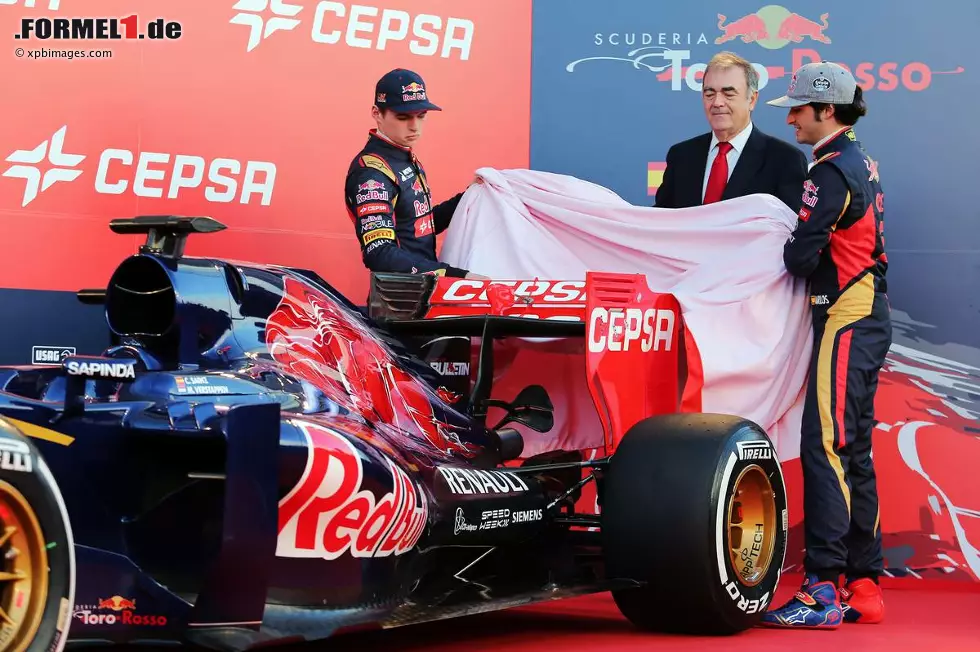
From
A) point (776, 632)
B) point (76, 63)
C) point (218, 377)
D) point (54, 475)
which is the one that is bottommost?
point (776, 632)

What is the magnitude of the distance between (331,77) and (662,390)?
2521 mm

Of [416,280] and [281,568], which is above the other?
[416,280]

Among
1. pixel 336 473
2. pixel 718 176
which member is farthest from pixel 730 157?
pixel 336 473

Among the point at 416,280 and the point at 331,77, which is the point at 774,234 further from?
the point at 331,77

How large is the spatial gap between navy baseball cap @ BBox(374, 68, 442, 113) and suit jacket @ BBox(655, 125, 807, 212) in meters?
1.20

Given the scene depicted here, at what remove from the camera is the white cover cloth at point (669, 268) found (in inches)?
217

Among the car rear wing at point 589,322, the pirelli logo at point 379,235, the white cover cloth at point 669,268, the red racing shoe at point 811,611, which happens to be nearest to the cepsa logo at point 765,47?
the white cover cloth at point 669,268

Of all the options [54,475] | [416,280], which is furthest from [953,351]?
[54,475]

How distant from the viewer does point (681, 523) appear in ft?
15.7

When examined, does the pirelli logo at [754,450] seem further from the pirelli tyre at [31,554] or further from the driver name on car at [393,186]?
the pirelli tyre at [31,554]

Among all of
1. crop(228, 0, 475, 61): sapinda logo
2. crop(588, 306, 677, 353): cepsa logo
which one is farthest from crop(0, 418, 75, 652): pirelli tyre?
crop(228, 0, 475, 61): sapinda logo

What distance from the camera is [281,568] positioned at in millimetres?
3758

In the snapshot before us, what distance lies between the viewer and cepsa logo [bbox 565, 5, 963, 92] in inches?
278

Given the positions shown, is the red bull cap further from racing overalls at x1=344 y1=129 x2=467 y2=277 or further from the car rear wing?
racing overalls at x1=344 y1=129 x2=467 y2=277
